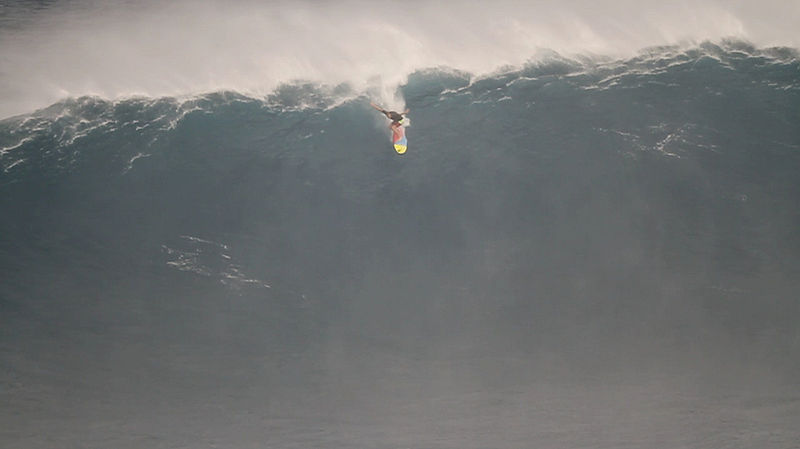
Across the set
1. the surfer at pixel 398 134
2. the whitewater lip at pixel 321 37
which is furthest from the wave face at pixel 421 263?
the whitewater lip at pixel 321 37

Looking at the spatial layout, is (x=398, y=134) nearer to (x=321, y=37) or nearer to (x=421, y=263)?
(x=421, y=263)

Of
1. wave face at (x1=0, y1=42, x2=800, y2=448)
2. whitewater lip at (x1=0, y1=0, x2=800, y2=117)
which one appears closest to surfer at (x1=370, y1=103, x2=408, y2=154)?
wave face at (x1=0, y1=42, x2=800, y2=448)

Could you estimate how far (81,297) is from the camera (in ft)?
346

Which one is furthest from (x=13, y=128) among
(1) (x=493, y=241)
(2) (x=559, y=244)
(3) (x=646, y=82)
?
(3) (x=646, y=82)

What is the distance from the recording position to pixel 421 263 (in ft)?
356

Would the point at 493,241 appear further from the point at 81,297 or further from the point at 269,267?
the point at 81,297

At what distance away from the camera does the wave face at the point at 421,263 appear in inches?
3989

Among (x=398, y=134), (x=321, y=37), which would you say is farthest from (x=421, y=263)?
(x=321, y=37)

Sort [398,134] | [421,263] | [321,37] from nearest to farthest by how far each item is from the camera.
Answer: [421,263], [398,134], [321,37]

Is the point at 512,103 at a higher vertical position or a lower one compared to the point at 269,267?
higher

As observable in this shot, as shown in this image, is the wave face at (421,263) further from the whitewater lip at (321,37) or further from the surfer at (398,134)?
the whitewater lip at (321,37)

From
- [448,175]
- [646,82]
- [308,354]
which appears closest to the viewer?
[308,354]

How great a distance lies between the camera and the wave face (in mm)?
101312

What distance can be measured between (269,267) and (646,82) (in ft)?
203
